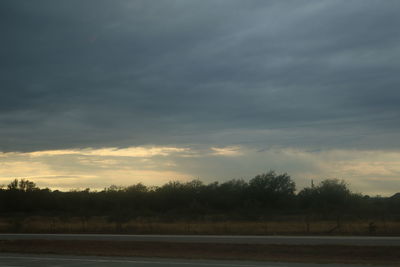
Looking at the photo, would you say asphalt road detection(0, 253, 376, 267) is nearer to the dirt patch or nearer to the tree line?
the dirt patch

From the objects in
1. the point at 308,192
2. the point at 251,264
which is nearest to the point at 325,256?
the point at 251,264

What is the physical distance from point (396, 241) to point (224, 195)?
196 feet

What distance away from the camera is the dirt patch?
21375 millimetres

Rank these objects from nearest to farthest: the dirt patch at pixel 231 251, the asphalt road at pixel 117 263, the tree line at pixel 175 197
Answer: the asphalt road at pixel 117 263 < the dirt patch at pixel 231 251 < the tree line at pixel 175 197

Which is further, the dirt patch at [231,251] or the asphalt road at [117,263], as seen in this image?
the dirt patch at [231,251]

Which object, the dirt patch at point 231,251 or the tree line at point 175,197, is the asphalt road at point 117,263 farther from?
the tree line at point 175,197

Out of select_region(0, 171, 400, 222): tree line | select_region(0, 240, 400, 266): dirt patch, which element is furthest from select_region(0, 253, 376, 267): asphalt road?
select_region(0, 171, 400, 222): tree line

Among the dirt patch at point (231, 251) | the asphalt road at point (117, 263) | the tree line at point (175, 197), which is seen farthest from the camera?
the tree line at point (175, 197)

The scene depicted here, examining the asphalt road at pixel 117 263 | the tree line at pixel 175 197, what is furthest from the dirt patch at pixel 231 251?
the tree line at pixel 175 197

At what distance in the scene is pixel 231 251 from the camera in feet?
80.9

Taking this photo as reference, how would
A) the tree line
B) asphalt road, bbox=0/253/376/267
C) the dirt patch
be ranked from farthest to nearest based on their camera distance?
the tree line
the dirt patch
asphalt road, bbox=0/253/376/267

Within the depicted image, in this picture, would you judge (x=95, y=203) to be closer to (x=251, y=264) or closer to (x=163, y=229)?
(x=163, y=229)

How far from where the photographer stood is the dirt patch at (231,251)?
842 inches

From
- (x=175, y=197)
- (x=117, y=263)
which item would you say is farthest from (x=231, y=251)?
(x=175, y=197)
